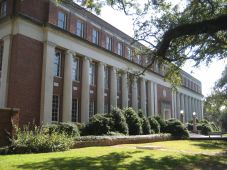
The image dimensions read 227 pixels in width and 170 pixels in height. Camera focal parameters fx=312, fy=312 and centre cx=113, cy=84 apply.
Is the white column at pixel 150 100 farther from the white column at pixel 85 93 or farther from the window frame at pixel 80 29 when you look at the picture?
the window frame at pixel 80 29

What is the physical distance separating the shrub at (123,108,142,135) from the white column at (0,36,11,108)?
11484mm

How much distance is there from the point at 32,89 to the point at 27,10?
7.07m

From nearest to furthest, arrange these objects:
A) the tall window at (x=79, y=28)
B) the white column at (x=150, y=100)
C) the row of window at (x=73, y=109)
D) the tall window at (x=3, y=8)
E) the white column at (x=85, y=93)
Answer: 1. the tall window at (x=3, y=8)
2. the row of window at (x=73, y=109)
3. the white column at (x=85, y=93)
4. the tall window at (x=79, y=28)
5. the white column at (x=150, y=100)

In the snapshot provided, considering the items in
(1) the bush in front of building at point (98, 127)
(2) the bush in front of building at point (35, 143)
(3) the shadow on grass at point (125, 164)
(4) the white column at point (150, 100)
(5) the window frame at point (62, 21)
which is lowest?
(3) the shadow on grass at point (125, 164)

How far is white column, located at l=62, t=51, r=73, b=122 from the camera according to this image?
30328 mm

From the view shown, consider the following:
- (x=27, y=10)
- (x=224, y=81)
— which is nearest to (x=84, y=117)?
(x=27, y=10)

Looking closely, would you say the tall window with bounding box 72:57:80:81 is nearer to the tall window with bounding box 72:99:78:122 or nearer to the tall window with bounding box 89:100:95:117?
the tall window with bounding box 72:99:78:122

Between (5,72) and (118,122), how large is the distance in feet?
35.1

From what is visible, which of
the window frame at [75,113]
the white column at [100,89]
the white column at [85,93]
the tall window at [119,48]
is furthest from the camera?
the tall window at [119,48]

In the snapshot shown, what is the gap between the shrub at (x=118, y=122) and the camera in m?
27.7

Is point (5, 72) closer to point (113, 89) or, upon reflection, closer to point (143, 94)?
point (113, 89)

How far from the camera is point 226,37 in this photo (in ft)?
66.7

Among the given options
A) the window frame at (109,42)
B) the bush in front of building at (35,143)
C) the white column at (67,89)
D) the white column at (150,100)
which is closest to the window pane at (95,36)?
the window frame at (109,42)

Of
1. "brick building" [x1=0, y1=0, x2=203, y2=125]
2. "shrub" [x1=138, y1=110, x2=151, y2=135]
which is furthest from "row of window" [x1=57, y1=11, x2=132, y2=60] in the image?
"shrub" [x1=138, y1=110, x2=151, y2=135]
